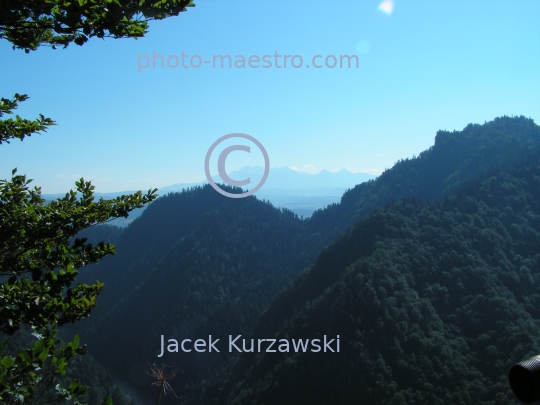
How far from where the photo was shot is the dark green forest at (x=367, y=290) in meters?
73.3

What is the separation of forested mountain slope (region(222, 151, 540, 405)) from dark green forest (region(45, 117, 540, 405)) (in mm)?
322

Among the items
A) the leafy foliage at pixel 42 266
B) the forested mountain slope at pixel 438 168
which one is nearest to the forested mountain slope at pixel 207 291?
the forested mountain slope at pixel 438 168

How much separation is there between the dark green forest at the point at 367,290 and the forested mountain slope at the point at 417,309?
32cm

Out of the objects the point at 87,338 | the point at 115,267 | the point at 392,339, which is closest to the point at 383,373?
the point at 392,339

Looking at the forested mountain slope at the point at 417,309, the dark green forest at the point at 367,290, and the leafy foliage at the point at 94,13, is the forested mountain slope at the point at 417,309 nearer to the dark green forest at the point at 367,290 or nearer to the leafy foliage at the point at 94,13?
the dark green forest at the point at 367,290

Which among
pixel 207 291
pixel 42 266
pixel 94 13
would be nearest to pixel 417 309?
pixel 42 266

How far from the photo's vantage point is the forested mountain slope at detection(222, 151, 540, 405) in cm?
7031

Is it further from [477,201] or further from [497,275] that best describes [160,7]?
[477,201]

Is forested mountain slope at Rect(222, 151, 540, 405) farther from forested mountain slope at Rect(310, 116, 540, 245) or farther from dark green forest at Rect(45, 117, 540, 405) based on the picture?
forested mountain slope at Rect(310, 116, 540, 245)

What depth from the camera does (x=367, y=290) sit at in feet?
279

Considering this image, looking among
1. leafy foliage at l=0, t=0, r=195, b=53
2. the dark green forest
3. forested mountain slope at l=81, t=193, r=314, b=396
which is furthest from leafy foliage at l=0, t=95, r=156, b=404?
forested mountain slope at l=81, t=193, r=314, b=396

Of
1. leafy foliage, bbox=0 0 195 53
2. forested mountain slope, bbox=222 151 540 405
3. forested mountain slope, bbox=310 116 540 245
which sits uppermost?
forested mountain slope, bbox=310 116 540 245

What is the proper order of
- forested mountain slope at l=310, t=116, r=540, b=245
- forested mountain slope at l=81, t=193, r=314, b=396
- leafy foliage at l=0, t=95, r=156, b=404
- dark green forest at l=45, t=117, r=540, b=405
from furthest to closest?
forested mountain slope at l=310, t=116, r=540, b=245 < forested mountain slope at l=81, t=193, r=314, b=396 < dark green forest at l=45, t=117, r=540, b=405 < leafy foliage at l=0, t=95, r=156, b=404

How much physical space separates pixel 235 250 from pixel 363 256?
74487 mm
